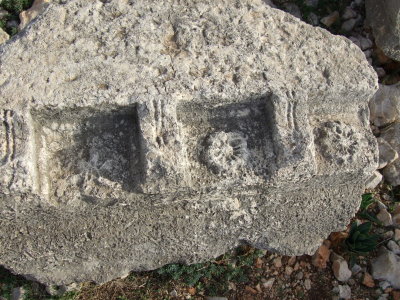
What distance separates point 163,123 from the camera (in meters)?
2.12

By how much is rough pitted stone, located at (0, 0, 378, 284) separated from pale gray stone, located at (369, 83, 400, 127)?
1073 millimetres

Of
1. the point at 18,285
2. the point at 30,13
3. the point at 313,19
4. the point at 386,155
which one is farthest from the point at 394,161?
the point at 30,13

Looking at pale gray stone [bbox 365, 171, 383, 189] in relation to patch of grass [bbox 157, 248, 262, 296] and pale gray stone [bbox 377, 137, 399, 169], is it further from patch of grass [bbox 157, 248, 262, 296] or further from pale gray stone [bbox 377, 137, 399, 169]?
patch of grass [bbox 157, 248, 262, 296]

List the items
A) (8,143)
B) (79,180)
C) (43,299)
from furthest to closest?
1. (43,299)
2. (79,180)
3. (8,143)

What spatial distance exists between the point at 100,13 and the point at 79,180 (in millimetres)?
879

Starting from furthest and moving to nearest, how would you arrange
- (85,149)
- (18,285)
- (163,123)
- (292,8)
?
1. (292,8)
2. (18,285)
3. (85,149)
4. (163,123)

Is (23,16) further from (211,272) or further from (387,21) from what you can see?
(387,21)

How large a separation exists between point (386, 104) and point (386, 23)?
0.60m

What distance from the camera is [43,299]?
2961 millimetres

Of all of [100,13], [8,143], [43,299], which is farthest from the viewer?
[43,299]

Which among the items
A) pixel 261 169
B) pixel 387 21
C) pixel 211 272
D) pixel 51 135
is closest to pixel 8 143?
pixel 51 135

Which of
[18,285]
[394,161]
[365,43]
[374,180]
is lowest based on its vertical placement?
[18,285]

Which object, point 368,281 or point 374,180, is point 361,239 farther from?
point 374,180

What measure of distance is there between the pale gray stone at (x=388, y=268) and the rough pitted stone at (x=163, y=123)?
1.07m
